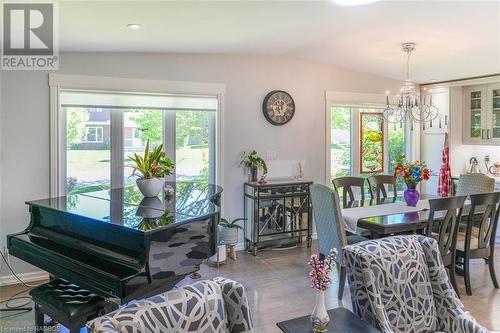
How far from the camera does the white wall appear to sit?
4.05 m

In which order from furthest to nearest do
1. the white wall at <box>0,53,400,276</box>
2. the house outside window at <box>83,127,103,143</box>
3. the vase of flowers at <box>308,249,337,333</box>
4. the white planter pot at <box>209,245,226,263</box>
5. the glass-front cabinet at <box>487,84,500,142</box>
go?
the glass-front cabinet at <box>487,84,500,142</box> < the white planter pot at <box>209,245,226,263</box> < the house outside window at <box>83,127,103,143</box> < the white wall at <box>0,53,400,276</box> < the vase of flowers at <box>308,249,337,333</box>

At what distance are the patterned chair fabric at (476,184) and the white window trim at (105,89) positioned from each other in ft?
10.2

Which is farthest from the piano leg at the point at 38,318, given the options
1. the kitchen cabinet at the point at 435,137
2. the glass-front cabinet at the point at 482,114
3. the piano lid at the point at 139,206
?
the glass-front cabinet at the point at 482,114

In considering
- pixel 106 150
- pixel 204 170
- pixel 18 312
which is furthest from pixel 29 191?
pixel 204 170

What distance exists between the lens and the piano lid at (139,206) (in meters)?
2.73

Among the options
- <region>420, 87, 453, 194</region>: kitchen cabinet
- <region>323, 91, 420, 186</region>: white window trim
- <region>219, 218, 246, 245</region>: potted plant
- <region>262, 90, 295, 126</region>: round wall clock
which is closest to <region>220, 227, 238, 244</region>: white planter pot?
<region>219, 218, 246, 245</region>: potted plant

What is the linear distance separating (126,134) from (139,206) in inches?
71.4

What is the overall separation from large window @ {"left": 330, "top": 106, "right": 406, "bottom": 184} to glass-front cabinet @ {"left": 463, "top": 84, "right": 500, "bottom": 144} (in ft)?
3.57

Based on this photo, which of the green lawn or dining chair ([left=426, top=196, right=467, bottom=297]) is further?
the green lawn

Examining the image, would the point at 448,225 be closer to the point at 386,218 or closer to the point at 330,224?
the point at 386,218

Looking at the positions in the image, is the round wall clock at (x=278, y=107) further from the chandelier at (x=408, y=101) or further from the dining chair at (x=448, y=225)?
the dining chair at (x=448, y=225)

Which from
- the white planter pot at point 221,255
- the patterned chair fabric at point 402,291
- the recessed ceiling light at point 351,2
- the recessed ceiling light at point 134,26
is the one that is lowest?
the white planter pot at point 221,255

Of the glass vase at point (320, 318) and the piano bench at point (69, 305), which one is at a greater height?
the glass vase at point (320, 318)

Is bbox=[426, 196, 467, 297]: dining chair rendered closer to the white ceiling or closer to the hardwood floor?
the hardwood floor
